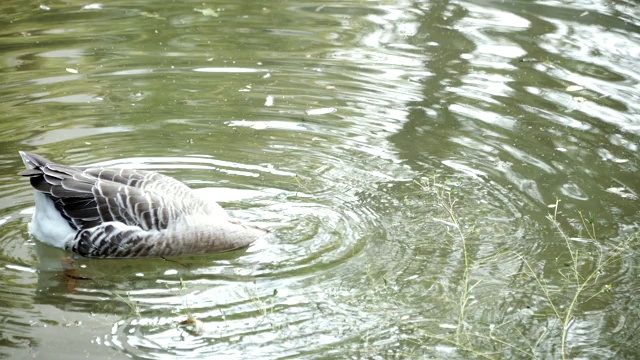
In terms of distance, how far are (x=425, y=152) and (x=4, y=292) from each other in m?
4.55

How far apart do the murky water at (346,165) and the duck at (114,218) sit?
164mm

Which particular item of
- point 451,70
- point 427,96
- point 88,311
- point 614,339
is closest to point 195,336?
point 88,311

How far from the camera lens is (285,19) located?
13.5 metres

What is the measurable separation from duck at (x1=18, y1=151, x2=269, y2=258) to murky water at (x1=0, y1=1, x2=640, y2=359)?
0.16 metres

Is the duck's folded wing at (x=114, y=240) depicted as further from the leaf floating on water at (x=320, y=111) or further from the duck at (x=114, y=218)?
the leaf floating on water at (x=320, y=111)

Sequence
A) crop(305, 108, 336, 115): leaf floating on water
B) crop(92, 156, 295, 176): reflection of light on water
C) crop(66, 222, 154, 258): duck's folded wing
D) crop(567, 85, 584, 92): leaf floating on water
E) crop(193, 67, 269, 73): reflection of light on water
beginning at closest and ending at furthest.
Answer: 1. crop(66, 222, 154, 258): duck's folded wing
2. crop(92, 156, 295, 176): reflection of light on water
3. crop(305, 108, 336, 115): leaf floating on water
4. crop(567, 85, 584, 92): leaf floating on water
5. crop(193, 67, 269, 73): reflection of light on water

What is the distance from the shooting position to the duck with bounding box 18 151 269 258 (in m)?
7.58

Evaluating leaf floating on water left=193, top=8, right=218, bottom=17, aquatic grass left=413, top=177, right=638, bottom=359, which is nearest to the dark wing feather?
aquatic grass left=413, top=177, right=638, bottom=359

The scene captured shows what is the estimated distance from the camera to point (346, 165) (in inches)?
360

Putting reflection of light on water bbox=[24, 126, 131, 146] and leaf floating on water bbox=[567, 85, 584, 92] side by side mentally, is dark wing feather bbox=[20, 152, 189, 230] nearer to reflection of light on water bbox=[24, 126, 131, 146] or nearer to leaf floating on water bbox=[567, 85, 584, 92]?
reflection of light on water bbox=[24, 126, 131, 146]

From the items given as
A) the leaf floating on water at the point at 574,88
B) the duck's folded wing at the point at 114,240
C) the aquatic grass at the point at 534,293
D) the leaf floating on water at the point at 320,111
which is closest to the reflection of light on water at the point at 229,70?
the leaf floating on water at the point at 320,111

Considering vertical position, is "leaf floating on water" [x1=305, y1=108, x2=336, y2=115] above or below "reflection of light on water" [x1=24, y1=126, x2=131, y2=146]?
below

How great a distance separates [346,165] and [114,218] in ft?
8.46

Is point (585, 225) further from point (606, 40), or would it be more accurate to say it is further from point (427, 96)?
point (606, 40)
